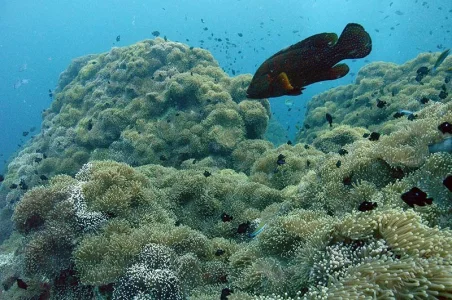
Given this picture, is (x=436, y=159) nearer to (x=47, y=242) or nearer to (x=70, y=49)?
(x=47, y=242)

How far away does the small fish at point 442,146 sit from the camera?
336 centimetres

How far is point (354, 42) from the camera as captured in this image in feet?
8.32

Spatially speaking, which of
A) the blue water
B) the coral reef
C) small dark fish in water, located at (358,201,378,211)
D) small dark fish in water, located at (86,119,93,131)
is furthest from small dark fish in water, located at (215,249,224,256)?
the blue water

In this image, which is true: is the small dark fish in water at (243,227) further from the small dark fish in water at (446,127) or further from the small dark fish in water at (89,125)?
the small dark fish in water at (89,125)

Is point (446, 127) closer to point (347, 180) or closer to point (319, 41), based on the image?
point (347, 180)

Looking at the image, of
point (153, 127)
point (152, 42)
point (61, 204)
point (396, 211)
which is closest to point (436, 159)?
point (396, 211)

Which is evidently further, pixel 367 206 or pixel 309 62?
pixel 367 206

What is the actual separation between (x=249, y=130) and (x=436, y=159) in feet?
27.8

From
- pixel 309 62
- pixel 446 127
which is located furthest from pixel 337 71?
pixel 446 127

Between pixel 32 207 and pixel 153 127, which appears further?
pixel 153 127

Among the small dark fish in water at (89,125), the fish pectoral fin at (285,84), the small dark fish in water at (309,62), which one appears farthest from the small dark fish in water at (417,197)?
the small dark fish in water at (89,125)

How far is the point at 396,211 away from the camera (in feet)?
8.54

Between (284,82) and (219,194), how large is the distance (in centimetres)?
411

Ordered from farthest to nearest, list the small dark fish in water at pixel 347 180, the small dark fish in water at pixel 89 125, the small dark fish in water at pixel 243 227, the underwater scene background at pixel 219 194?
1. the small dark fish in water at pixel 89 125
2. the small dark fish in water at pixel 243 227
3. the small dark fish in water at pixel 347 180
4. the underwater scene background at pixel 219 194
